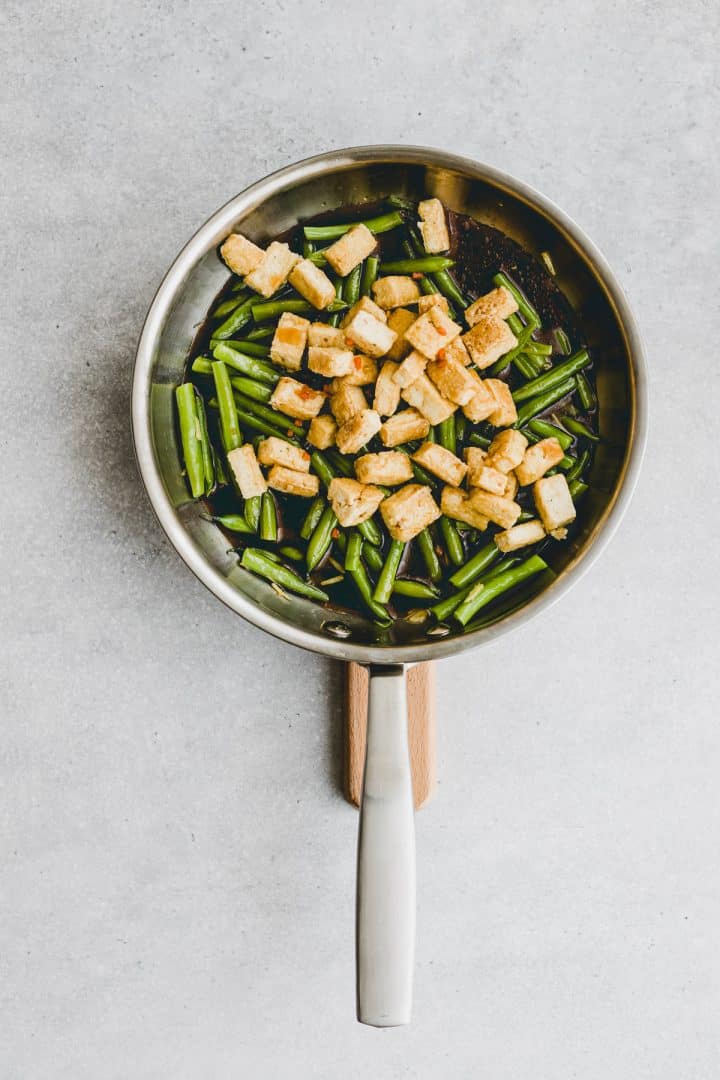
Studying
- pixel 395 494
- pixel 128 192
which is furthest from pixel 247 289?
pixel 395 494

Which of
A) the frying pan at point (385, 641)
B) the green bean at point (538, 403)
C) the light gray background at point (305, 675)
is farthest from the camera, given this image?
the light gray background at point (305, 675)


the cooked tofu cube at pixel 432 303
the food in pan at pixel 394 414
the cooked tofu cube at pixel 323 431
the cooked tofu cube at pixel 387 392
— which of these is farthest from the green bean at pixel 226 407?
the cooked tofu cube at pixel 432 303

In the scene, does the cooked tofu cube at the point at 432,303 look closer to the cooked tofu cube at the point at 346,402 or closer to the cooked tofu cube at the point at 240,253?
the cooked tofu cube at the point at 346,402

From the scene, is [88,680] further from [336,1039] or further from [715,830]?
[715,830]

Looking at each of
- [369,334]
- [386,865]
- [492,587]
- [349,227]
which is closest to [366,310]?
[369,334]

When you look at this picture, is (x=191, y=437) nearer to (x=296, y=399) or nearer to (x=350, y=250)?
(x=296, y=399)
